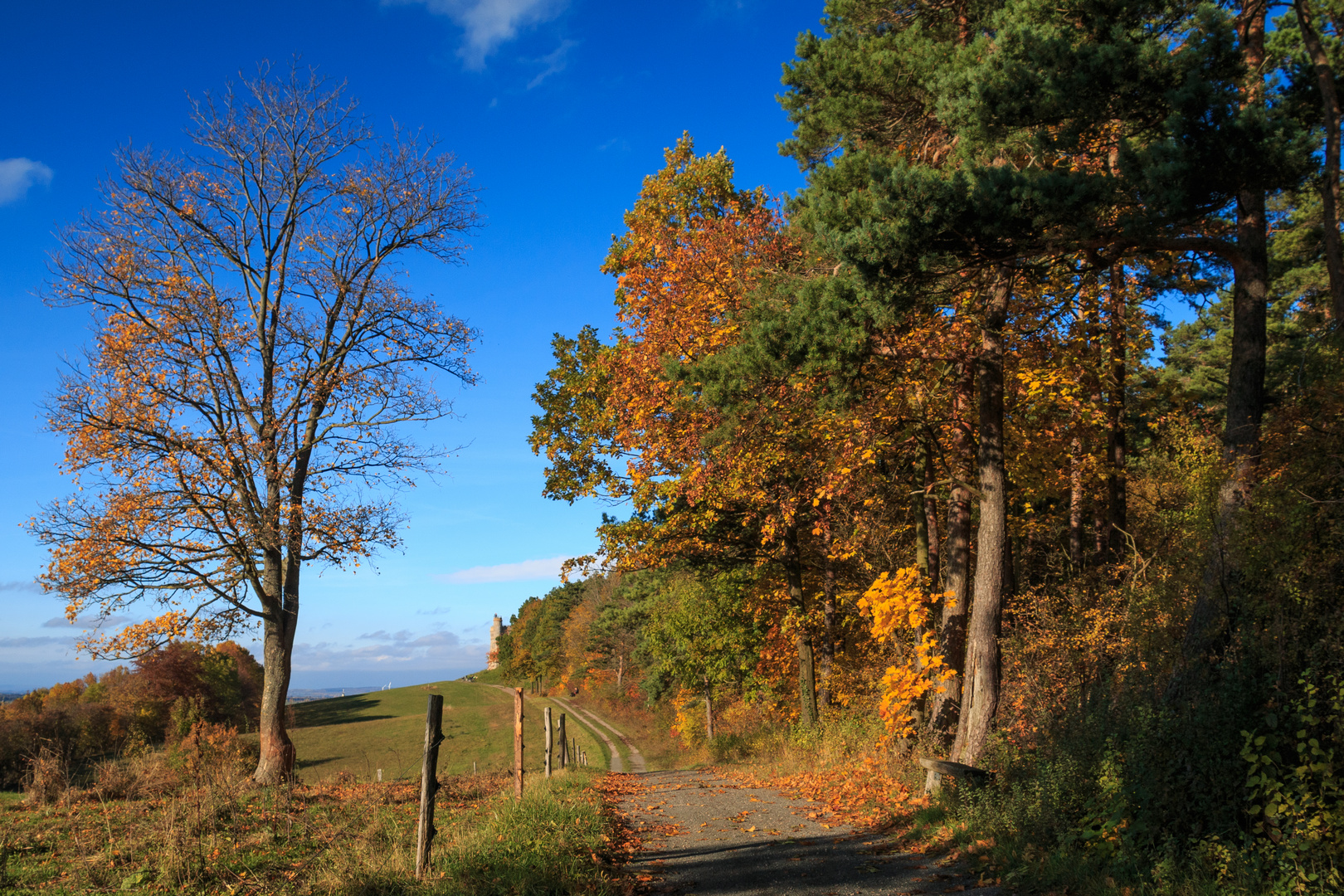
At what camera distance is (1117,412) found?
15914mm

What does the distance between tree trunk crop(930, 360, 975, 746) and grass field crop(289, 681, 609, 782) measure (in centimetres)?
1950

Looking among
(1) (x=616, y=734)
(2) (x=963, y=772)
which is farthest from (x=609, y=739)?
(2) (x=963, y=772)

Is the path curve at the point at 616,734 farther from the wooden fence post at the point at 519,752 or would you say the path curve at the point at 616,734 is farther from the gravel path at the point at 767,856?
the gravel path at the point at 767,856

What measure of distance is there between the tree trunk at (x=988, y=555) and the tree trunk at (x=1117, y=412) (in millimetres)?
2477

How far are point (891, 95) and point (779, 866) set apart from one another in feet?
35.1

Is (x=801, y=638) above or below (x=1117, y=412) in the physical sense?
below

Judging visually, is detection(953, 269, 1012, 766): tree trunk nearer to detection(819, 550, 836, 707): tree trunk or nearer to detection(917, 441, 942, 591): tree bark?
detection(917, 441, 942, 591): tree bark

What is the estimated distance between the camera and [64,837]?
29.0ft

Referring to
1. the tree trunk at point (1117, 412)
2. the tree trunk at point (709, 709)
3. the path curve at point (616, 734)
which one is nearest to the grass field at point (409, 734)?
the path curve at point (616, 734)

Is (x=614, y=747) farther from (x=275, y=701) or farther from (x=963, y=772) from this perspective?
(x=963, y=772)

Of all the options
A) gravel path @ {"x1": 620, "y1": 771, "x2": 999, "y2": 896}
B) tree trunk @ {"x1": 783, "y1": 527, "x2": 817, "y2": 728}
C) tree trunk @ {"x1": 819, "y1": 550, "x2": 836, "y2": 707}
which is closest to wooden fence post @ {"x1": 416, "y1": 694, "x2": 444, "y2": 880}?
gravel path @ {"x1": 620, "y1": 771, "x2": 999, "y2": 896}

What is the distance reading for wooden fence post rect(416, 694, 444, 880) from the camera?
695 centimetres

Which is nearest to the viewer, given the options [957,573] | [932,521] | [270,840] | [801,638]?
[270,840]

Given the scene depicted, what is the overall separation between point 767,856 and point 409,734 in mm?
52543
